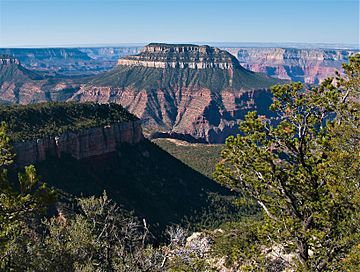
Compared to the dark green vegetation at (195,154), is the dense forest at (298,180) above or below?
above

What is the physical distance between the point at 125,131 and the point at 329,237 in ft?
210

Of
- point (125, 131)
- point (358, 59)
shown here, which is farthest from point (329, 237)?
point (125, 131)

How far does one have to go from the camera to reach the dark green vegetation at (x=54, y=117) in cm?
5806

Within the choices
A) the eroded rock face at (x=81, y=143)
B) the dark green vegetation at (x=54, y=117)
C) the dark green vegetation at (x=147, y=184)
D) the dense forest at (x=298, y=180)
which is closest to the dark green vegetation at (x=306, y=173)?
the dense forest at (x=298, y=180)

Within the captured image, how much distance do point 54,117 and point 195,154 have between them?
45600 millimetres

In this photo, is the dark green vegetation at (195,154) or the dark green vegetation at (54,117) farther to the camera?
the dark green vegetation at (195,154)

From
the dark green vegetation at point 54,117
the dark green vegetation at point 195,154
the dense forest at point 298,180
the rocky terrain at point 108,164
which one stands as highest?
the dense forest at point 298,180

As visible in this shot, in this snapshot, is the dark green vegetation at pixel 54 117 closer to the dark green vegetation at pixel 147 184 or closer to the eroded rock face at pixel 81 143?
the eroded rock face at pixel 81 143

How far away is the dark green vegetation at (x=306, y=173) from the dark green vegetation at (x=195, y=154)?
74.0 metres

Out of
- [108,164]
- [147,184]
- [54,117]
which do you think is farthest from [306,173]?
[108,164]

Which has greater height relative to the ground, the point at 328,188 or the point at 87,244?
the point at 328,188

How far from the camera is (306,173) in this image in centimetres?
1402

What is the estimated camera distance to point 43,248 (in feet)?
68.5

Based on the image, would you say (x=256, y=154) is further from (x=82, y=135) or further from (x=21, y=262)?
(x=82, y=135)
